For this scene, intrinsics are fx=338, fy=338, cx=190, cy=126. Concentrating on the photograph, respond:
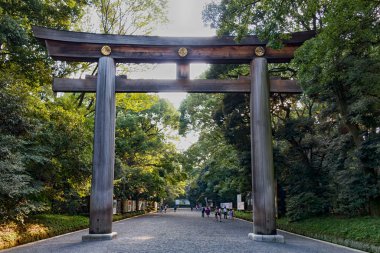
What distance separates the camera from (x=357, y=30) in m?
9.16

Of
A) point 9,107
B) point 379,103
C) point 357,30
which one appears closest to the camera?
point 357,30

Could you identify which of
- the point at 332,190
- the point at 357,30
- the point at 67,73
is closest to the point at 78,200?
the point at 67,73

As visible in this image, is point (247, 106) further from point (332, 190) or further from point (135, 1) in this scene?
point (135, 1)

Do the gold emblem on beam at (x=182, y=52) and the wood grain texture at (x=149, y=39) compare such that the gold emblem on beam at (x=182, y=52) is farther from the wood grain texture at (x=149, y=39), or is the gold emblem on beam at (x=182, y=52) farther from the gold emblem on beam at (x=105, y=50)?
the gold emblem on beam at (x=105, y=50)

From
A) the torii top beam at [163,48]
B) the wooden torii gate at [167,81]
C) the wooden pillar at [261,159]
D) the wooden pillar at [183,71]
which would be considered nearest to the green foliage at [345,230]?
the wooden pillar at [261,159]

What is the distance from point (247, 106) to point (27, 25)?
12.3 m

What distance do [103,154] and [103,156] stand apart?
6 centimetres

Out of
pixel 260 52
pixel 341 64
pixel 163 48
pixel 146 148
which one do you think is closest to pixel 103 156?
pixel 163 48

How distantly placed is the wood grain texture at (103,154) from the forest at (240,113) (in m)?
2.09

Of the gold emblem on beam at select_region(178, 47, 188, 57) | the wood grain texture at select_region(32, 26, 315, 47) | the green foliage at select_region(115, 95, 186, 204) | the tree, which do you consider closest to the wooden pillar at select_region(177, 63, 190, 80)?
the gold emblem on beam at select_region(178, 47, 188, 57)

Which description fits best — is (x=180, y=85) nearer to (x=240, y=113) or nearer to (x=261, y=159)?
(x=261, y=159)

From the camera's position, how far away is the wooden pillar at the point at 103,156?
10000 mm

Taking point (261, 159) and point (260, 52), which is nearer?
point (261, 159)

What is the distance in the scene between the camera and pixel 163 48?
1122cm
